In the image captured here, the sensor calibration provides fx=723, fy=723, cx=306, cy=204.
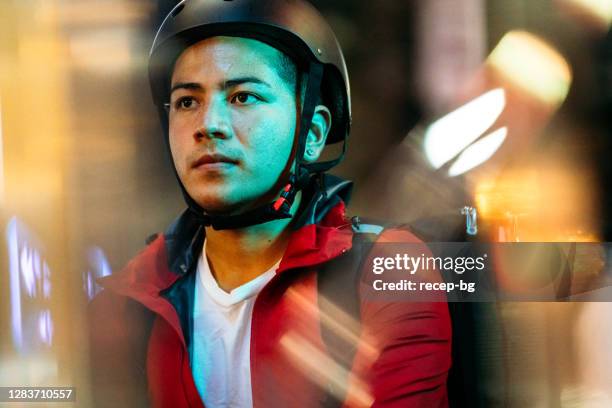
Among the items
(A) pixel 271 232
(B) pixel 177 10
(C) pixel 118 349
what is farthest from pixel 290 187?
(C) pixel 118 349

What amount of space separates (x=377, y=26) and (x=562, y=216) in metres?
1.00

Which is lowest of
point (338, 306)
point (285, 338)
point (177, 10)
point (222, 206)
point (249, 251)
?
point (285, 338)

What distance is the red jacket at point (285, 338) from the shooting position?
8.88 ft

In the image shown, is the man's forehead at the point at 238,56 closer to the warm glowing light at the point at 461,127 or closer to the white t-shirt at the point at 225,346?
the warm glowing light at the point at 461,127

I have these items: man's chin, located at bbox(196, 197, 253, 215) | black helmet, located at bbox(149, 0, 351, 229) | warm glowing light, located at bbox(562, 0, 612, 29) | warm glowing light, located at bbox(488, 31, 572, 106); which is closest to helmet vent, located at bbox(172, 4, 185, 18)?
black helmet, located at bbox(149, 0, 351, 229)

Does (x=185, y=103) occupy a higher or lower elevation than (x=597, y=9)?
lower

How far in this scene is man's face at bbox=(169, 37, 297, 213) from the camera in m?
2.75

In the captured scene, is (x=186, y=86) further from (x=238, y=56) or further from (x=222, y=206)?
(x=222, y=206)

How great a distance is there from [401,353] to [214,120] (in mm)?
1126

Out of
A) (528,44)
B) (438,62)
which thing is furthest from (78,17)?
(528,44)

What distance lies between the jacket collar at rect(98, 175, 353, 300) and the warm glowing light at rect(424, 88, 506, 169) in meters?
0.35

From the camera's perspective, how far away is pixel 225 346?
9.23ft

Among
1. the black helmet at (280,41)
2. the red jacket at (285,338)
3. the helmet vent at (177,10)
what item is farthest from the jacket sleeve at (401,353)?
the helmet vent at (177,10)

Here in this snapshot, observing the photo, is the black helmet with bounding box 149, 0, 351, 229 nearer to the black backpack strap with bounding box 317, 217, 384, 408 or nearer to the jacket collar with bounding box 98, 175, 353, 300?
the jacket collar with bounding box 98, 175, 353, 300
